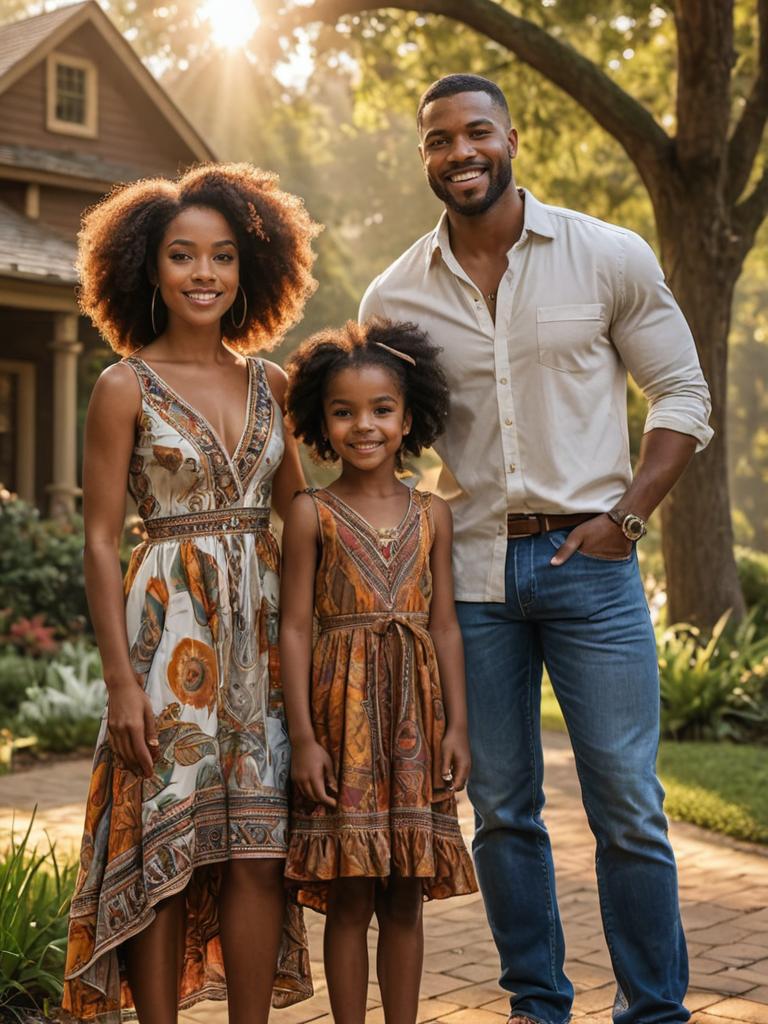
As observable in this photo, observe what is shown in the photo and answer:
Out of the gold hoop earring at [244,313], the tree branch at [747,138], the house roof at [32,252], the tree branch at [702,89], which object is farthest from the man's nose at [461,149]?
the house roof at [32,252]

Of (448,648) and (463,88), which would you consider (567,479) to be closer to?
(448,648)

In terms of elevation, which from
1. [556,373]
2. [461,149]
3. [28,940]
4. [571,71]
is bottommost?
[28,940]

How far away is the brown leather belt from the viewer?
3.49m

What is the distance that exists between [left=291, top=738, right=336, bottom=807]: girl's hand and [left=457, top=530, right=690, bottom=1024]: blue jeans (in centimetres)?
55

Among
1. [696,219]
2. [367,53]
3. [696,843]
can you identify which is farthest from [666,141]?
[696,843]

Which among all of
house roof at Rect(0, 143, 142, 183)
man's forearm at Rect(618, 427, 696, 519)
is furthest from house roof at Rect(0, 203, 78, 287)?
man's forearm at Rect(618, 427, 696, 519)

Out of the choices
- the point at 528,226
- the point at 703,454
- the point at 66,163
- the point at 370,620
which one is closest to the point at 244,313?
the point at 528,226

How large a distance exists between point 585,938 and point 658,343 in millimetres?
2241

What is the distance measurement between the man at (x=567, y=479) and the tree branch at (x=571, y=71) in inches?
242

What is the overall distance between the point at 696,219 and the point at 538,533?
20.9ft

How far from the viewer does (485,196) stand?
3.47 m

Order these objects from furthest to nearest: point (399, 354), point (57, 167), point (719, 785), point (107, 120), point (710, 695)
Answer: point (107, 120) → point (57, 167) → point (710, 695) → point (719, 785) → point (399, 354)

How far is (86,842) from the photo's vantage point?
3193 millimetres

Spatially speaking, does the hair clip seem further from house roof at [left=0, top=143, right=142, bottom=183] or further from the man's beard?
house roof at [left=0, top=143, right=142, bottom=183]
